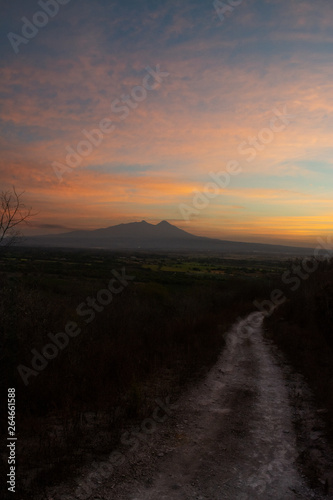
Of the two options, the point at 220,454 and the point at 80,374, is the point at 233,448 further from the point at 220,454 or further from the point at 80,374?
the point at 80,374

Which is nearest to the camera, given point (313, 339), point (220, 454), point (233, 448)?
point (220, 454)

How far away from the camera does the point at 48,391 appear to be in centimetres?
765

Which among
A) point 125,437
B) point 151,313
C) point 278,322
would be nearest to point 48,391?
point 125,437

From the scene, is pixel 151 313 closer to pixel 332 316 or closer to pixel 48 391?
pixel 332 316

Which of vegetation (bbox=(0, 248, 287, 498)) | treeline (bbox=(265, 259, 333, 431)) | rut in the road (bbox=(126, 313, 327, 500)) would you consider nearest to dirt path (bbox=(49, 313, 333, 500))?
rut in the road (bbox=(126, 313, 327, 500))

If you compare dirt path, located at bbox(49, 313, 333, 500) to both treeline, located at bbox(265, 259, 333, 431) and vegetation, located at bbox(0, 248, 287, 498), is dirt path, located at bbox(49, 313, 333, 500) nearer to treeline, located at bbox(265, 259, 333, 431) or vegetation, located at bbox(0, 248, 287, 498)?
vegetation, located at bbox(0, 248, 287, 498)

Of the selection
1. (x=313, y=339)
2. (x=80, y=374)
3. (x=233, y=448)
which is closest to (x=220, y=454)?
(x=233, y=448)

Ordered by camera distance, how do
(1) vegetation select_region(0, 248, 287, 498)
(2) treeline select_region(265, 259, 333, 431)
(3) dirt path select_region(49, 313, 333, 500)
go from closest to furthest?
(3) dirt path select_region(49, 313, 333, 500) → (1) vegetation select_region(0, 248, 287, 498) → (2) treeline select_region(265, 259, 333, 431)

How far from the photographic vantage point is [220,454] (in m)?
5.82

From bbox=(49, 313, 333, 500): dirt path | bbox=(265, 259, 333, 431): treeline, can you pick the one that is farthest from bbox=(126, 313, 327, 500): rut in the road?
bbox=(265, 259, 333, 431): treeline

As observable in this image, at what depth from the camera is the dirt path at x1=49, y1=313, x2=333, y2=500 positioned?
4789 mm

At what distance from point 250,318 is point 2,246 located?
2352 cm

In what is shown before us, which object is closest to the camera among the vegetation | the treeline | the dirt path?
the dirt path

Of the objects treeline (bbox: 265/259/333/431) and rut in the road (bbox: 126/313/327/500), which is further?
treeline (bbox: 265/259/333/431)
